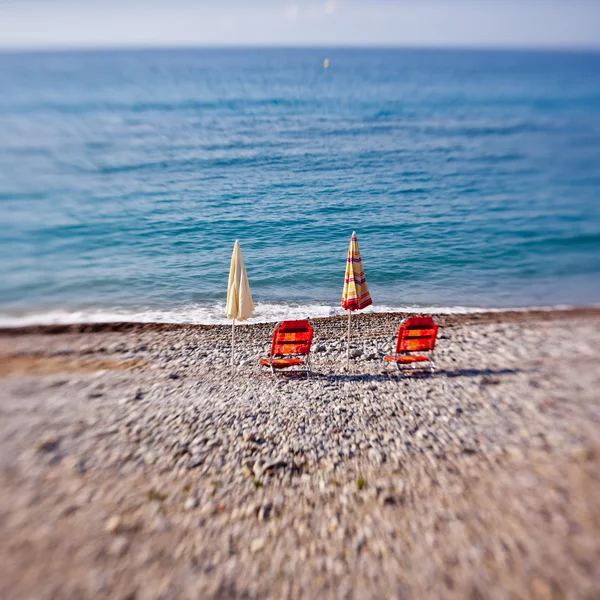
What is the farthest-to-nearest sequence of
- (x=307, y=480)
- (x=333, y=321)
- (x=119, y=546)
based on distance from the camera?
(x=333, y=321)
(x=307, y=480)
(x=119, y=546)

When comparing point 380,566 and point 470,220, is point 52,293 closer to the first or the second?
point 380,566

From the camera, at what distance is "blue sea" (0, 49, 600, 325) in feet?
57.1

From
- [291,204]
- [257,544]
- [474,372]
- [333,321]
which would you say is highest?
[291,204]

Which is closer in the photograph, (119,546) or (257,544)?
(119,546)

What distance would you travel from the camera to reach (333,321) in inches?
565

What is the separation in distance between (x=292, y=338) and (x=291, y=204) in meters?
19.1

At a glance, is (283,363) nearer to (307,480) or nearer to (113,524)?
(307,480)

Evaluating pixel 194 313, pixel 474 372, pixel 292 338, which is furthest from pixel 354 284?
pixel 194 313

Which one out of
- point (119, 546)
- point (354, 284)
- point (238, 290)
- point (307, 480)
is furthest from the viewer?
point (354, 284)

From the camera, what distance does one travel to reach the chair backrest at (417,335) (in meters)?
10.3

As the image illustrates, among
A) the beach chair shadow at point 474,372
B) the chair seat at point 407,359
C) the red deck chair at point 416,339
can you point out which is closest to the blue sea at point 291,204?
the chair seat at point 407,359

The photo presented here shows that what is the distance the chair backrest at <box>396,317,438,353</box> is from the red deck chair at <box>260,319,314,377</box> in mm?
1974

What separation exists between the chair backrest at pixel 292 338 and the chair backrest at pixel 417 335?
6.44 ft

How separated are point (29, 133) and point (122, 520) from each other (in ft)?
161
